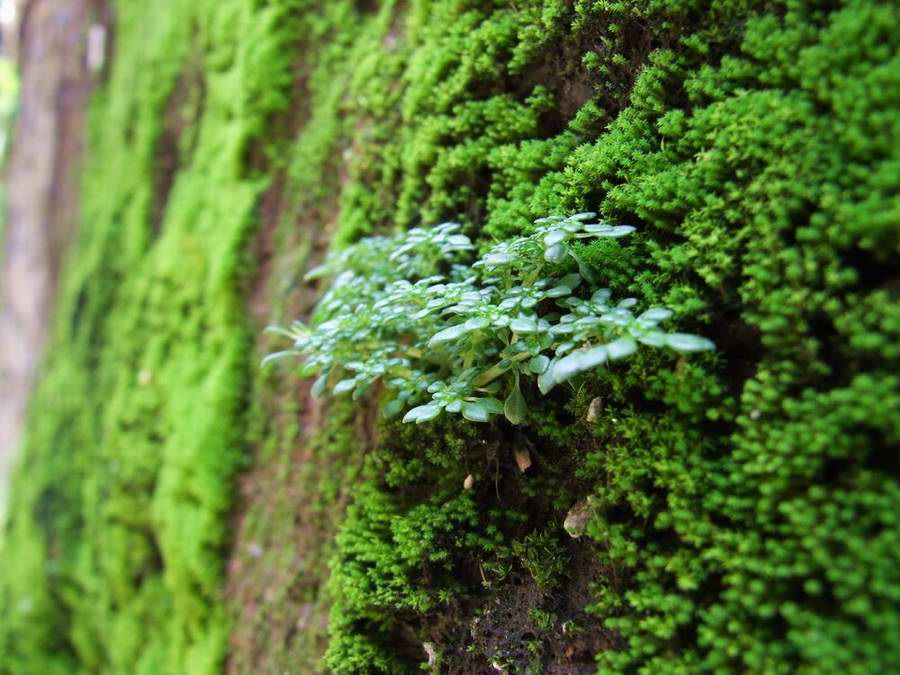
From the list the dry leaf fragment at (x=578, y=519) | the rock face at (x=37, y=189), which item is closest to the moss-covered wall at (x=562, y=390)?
the dry leaf fragment at (x=578, y=519)

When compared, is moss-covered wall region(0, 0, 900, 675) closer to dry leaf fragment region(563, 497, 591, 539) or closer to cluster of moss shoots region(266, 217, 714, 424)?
dry leaf fragment region(563, 497, 591, 539)

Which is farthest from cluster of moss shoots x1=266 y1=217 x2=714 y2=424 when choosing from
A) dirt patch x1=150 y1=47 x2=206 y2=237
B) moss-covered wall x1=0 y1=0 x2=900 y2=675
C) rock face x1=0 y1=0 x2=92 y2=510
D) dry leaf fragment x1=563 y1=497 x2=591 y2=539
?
rock face x1=0 y1=0 x2=92 y2=510

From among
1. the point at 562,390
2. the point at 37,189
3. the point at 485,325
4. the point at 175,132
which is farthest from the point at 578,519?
the point at 37,189

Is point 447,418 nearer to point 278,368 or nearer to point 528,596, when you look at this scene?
point 528,596

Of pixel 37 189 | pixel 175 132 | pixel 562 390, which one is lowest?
pixel 37 189

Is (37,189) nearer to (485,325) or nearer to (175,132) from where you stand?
(175,132)

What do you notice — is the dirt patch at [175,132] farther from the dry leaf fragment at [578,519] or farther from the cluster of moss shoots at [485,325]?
the dry leaf fragment at [578,519]
